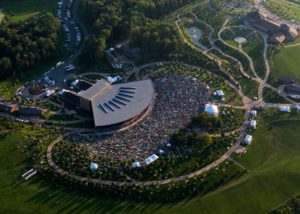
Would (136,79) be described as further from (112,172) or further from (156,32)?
(112,172)

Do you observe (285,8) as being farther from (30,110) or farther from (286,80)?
(30,110)

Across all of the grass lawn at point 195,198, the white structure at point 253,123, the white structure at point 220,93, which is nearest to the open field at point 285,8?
the white structure at point 220,93

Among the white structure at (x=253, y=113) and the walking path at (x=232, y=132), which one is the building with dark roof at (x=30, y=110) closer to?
the walking path at (x=232, y=132)

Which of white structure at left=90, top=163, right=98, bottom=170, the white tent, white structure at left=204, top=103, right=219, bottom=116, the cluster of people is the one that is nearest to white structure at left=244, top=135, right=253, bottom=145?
the white tent

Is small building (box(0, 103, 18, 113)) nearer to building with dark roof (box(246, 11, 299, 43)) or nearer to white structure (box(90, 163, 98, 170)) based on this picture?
white structure (box(90, 163, 98, 170))

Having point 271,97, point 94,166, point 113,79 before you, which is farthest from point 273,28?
point 94,166

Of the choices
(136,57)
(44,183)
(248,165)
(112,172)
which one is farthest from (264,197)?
(136,57)
